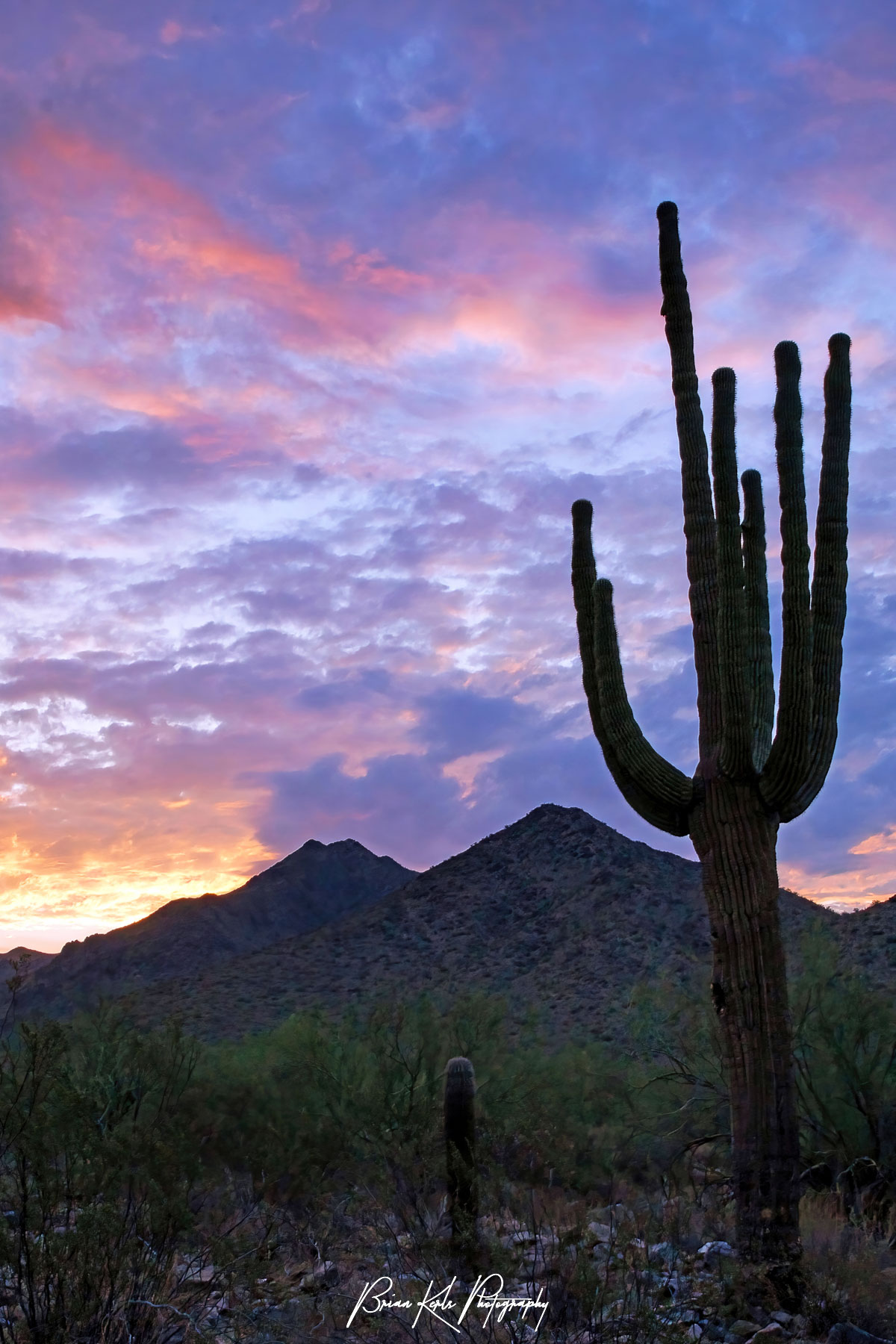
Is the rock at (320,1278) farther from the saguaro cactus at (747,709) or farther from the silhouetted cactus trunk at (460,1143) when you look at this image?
the saguaro cactus at (747,709)

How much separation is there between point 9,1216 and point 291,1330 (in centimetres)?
183

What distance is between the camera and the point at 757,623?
9.63 metres

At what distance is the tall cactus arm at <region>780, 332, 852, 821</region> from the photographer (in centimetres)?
866

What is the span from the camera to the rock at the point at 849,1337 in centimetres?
683

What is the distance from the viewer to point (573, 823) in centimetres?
5709

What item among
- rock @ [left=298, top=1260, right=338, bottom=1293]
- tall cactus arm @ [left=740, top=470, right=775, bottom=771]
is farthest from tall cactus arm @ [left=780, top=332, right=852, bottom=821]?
rock @ [left=298, top=1260, right=338, bottom=1293]

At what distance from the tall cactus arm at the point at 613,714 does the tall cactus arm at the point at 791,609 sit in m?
0.73

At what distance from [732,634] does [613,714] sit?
51.4 inches

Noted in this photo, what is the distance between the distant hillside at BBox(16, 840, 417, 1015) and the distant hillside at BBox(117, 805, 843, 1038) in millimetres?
7871

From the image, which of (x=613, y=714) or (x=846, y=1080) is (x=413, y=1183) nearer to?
(x=613, y=714)

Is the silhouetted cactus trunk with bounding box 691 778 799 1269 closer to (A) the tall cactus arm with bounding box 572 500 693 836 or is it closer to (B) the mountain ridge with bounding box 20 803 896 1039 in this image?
(A) the tall cactus arm with bounding box 572 500 693 836

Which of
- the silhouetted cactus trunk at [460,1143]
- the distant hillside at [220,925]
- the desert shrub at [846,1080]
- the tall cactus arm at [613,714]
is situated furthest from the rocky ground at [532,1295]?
the distant hillside at [220,925]

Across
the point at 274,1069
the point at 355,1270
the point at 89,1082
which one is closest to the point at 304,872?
the point at 274,1069

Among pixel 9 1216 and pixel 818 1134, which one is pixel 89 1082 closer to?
pixel 9 1216
